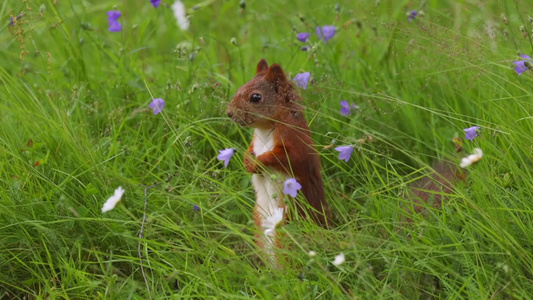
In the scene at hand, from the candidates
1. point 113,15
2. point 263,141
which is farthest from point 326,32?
point 263,141

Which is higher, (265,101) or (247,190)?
(265,101)

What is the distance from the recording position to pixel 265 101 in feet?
10.3

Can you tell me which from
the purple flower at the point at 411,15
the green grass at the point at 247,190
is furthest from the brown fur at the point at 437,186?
the purple flower at the point at 411,15

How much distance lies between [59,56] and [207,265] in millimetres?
2786

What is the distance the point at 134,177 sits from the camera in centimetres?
350

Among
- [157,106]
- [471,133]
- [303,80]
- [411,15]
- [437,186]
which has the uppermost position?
[157,106]

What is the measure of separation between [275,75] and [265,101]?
12cm

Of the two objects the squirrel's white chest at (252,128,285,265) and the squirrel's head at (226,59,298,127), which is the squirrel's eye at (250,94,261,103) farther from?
the squirrel's white chest at (252,128,285,265)

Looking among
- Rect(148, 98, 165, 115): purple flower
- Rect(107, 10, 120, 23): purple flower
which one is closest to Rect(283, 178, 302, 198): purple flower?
Rect(148, 98, 165, 115): purple flower

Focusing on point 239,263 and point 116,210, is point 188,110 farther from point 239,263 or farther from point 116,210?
point 239,263

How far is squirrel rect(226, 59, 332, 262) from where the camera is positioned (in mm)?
3055

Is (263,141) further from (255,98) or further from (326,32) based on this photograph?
(326,32)

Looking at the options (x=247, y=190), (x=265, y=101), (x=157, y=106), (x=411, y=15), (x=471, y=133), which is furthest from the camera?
(x=411, y=15)

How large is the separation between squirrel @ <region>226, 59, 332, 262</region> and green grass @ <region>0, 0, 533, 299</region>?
0.36ft
